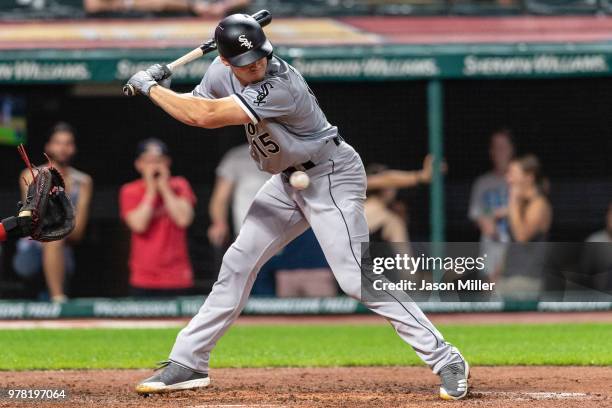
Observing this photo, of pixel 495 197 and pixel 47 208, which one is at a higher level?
pixel 495 197

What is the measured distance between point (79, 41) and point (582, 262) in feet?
16.3

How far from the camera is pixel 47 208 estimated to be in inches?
217

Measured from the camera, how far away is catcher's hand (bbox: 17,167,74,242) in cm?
544

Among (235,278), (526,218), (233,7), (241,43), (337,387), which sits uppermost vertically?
(233,7)

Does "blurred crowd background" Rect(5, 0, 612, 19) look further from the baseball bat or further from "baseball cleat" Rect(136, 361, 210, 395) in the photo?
"baseball cleat" Rect(136, 361, 210, 395)

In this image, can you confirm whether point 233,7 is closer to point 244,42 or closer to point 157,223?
point 157,223

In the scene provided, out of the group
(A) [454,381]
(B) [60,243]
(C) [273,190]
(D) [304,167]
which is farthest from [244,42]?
(B) [60,243]

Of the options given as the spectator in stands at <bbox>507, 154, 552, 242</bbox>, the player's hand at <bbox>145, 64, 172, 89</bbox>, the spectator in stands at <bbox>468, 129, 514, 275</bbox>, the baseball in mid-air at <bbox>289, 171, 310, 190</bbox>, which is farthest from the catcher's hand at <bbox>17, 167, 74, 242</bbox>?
the spectator in stands at <bbox>507, 154, 552, 242</bbox>

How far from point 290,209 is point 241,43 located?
2.96 feet

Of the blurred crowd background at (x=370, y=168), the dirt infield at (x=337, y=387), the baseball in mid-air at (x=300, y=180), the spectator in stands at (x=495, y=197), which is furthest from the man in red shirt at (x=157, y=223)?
the baseball in mid-air at (x=300, y=180)

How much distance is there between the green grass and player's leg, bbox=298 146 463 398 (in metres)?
1.78

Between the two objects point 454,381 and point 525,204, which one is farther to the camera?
point 525,204

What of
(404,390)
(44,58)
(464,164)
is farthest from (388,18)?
(404,390)

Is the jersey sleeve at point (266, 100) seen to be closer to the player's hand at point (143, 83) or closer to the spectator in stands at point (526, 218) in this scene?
the player's hand at point (143, 83)
